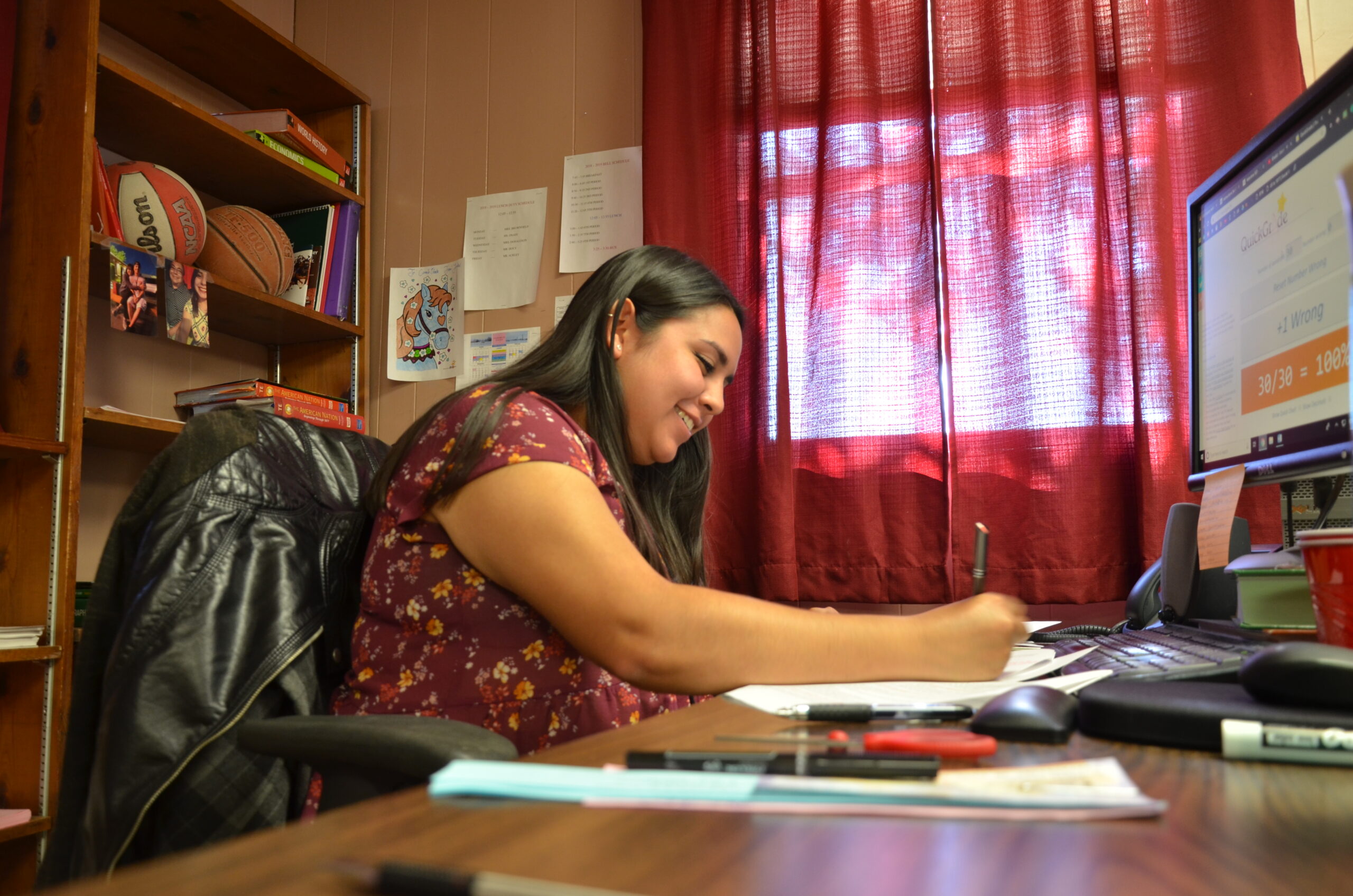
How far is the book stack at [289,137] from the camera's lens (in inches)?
84.1

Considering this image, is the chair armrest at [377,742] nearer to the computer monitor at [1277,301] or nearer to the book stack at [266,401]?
the computer monitor at [1277,301]

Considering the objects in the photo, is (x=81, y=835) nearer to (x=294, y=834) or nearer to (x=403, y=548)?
(x=403, y=548)

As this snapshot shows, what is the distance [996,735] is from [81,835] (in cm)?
74

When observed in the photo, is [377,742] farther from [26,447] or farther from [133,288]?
[133,288]

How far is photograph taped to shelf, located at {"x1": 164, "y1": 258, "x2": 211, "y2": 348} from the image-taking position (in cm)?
183

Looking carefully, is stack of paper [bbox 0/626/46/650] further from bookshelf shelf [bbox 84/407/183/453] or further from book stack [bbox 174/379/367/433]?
book stack [bbox 174/379/367/433]

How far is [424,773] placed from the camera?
0.54 meters

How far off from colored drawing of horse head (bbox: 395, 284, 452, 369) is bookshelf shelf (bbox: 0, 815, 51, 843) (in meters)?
1.20

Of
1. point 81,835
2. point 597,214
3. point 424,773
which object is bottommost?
point 81,835

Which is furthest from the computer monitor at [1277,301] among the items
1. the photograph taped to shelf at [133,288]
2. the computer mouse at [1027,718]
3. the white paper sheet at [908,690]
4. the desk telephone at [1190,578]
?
the photograph taped to shelf at [133,288]

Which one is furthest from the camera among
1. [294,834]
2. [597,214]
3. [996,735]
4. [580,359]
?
[597,214]

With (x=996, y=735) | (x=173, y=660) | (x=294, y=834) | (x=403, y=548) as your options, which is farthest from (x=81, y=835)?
(x=996, y=735)

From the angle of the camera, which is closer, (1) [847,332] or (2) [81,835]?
(2) [81,835]

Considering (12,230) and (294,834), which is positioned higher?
(12,230)
